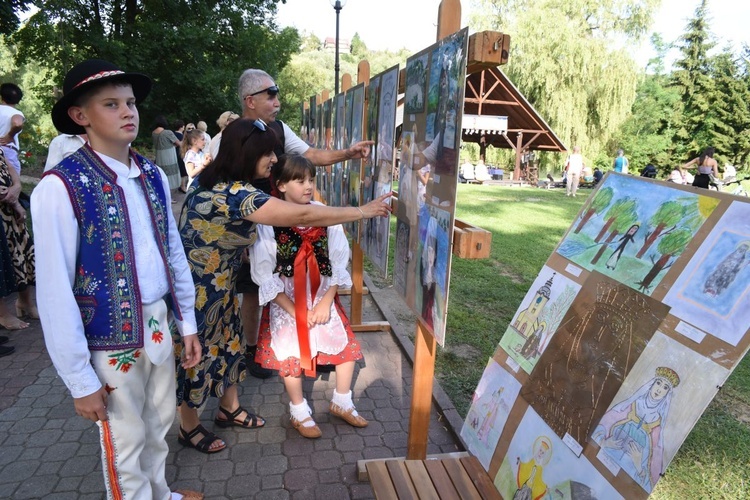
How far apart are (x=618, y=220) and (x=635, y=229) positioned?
103 millimetres

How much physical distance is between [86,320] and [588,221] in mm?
1935

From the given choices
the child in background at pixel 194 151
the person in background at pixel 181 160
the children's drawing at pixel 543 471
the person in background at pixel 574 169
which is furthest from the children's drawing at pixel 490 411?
the person in background at pixel 574 169

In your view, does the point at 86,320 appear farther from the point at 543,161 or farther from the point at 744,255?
the point at 543,161

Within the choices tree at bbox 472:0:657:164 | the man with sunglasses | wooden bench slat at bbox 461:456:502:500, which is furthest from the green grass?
tree at bbox 472:0:657:164

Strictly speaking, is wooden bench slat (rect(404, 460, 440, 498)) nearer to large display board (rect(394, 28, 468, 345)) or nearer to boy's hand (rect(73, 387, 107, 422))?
large display board (rect(394, 28, 468, 345))

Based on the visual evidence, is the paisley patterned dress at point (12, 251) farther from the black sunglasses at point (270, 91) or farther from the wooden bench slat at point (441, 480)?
the wooden bench slat at point (441, 480)

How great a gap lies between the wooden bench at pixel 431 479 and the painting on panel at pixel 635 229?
3.44 ft

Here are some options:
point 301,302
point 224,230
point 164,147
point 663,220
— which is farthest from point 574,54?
point 663,220

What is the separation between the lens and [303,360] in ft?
10.2

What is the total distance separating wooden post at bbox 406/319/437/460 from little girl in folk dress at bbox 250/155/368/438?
2.06 ft

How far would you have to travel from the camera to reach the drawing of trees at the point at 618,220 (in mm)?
1798

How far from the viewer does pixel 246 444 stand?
123 inches

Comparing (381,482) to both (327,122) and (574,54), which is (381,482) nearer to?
(327,122)

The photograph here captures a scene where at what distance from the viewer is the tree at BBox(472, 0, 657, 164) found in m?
23.6
